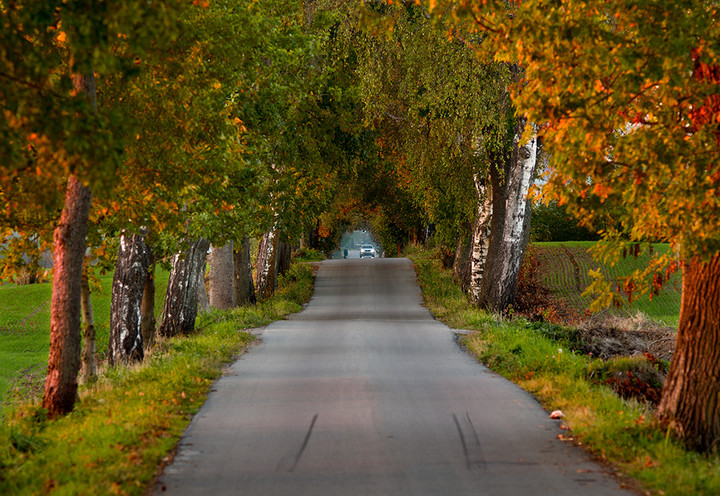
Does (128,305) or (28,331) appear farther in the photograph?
(28,331)

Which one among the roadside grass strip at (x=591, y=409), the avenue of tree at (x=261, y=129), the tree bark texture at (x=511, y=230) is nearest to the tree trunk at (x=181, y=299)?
the avenue of tree at (x=261, y=129)

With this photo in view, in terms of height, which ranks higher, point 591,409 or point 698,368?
point 698,368

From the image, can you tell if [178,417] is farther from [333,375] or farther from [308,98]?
[308,98]

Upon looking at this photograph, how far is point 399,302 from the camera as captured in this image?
35.8 m

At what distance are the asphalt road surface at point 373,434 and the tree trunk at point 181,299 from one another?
4.32 meters

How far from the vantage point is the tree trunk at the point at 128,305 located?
17609mm

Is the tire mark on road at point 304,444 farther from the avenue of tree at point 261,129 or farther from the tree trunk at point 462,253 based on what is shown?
the tree trunk at point 462,253

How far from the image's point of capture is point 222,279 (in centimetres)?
2881

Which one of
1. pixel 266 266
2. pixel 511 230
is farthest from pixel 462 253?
pixel 511 230

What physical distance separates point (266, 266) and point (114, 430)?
2540cm

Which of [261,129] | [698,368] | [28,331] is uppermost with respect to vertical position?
[261,129]

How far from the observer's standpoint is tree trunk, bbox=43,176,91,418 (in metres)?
11.2

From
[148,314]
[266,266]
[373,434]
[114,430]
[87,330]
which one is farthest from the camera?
[266,266]

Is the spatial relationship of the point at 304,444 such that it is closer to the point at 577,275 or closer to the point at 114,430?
the point at 114,430
